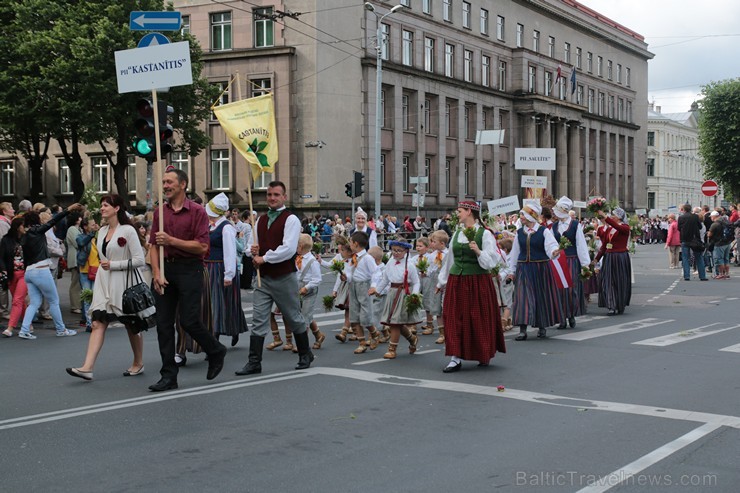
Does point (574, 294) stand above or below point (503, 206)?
below

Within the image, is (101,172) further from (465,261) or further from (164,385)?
(164,385)

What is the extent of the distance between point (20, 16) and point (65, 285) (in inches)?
768

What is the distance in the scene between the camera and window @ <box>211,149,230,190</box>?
152 ft

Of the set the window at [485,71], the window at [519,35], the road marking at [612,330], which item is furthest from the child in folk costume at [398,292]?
the window at [519,35]

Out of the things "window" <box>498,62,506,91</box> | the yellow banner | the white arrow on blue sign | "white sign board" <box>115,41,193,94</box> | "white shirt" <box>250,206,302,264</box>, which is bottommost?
"white shirt" <box>250,206,302,264</box>

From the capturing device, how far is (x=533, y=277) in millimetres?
12852

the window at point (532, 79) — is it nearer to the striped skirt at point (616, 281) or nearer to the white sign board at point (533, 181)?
the white sign board at point (533, 181)

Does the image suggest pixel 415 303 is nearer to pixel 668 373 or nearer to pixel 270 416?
pixel 668 373

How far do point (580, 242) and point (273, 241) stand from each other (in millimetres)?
6678

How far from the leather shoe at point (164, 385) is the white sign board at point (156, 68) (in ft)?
10.1

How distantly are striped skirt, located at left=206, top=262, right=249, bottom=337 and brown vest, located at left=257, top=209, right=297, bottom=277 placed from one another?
5.22 ft

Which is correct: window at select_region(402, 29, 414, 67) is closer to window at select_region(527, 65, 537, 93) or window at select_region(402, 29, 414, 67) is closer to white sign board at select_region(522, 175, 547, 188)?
window at select_region(527, 65, 537, 93)

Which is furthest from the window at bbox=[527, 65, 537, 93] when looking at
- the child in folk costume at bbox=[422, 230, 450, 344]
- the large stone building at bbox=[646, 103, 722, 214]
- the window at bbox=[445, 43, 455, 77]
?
the child in folk costume at bbox=[422, 230, 450, 344]

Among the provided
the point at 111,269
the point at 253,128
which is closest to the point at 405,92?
the point at 253,128
